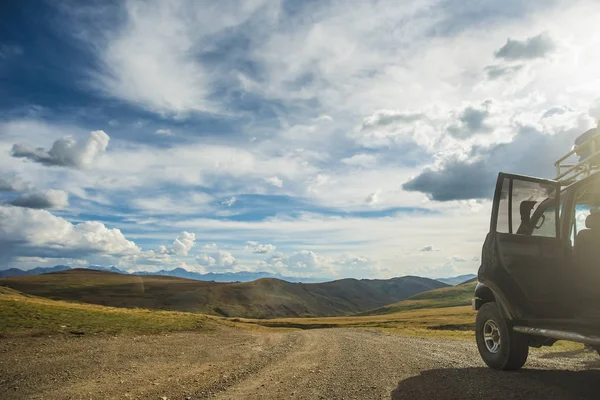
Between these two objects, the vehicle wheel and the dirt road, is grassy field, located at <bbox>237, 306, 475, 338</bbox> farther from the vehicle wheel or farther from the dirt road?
the vehicle wheel

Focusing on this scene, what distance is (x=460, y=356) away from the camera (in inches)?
473

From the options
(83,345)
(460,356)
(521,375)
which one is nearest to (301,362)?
(460,356)

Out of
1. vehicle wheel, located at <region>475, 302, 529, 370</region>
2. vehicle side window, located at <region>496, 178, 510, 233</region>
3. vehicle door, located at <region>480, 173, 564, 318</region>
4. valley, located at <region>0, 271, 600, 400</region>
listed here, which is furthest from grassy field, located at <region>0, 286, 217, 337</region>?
vehicle side window, located at <region>496, 178, 510, 233</region>

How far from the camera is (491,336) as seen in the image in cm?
970

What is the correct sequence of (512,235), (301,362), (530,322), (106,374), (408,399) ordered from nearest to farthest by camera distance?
1. (408,399)
2. (530,322)
3. (512,235)
4. (106,374)
5. (301,362)

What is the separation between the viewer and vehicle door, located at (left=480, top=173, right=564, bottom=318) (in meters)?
8.55

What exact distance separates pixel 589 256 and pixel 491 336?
125 inches

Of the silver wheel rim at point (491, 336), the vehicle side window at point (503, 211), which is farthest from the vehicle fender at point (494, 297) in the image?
the vehicle side window at point (503, 211)

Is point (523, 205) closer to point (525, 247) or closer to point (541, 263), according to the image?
point (525, 247)

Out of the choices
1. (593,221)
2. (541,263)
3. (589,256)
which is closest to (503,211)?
(541,263)

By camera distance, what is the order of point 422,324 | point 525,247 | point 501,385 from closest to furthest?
point 501,385
point 525,247
point 422,324

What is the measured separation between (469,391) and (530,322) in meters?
2.22

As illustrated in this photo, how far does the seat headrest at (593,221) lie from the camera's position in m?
7.62

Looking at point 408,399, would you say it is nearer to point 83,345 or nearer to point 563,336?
point 563,336
